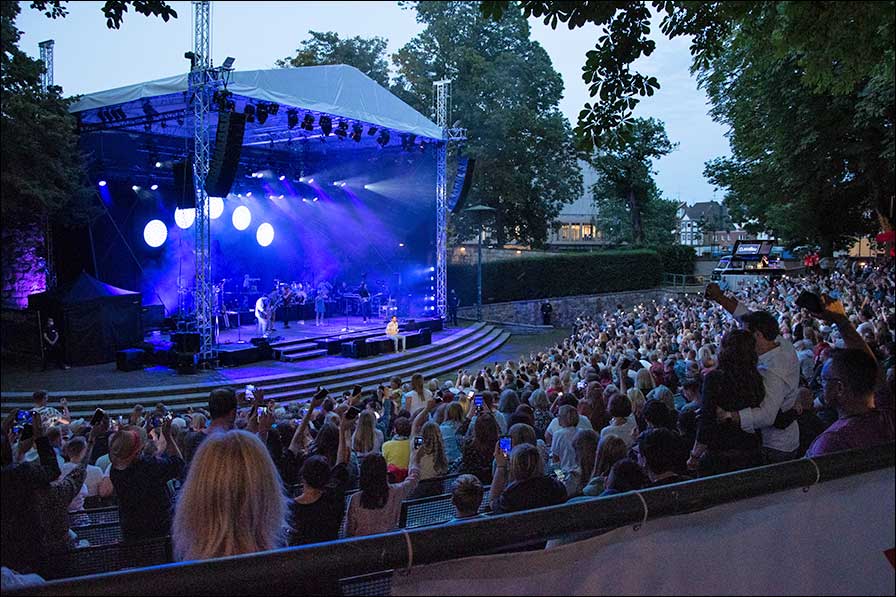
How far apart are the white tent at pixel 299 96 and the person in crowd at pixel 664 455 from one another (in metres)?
14.0

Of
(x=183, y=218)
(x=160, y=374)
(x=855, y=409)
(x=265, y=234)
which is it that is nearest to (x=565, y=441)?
(x=855, y=409)

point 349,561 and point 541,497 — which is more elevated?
point 349,561

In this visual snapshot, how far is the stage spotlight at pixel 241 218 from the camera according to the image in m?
23.6

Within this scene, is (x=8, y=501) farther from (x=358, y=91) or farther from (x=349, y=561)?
(x=358, y=91)

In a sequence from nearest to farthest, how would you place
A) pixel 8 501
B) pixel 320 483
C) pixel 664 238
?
1. pixel 8 501
2. pixel 320 483
3. pixel 664 238

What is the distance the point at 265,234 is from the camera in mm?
24875

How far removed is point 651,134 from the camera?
37.8 metres

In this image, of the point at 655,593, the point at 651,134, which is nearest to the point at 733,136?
the point at 651,134

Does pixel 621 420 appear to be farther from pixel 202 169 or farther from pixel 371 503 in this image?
pixel 202 169

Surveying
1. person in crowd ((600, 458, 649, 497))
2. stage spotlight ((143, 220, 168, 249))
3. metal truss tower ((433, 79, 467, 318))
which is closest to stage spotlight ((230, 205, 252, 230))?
stage spotlight ((143, 220, 168, 249))

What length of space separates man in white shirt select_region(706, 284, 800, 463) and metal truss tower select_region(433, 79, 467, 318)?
18957 mm

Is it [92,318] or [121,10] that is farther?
[92,318]

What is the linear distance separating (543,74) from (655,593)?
32688 mm

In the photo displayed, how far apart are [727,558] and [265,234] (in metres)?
24.5
